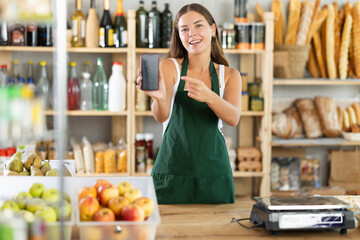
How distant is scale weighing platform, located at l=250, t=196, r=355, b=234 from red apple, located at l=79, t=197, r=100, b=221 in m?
0.53

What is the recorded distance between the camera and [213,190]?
2.24 metres

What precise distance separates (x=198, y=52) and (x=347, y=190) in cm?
245

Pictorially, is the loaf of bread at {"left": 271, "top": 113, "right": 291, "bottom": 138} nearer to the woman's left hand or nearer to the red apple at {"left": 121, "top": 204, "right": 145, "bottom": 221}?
the woman's left hand

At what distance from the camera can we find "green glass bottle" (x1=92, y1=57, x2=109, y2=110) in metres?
3.86

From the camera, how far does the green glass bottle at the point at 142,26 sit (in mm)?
3844

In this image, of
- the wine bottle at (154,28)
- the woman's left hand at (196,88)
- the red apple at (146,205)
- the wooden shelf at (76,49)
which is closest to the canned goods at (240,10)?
the wine bottle at (154,28)

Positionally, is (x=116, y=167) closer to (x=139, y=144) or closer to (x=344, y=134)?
(x=139, y=144)

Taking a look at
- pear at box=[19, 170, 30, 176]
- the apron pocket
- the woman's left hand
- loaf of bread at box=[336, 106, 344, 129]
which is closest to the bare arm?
the woman's left hand

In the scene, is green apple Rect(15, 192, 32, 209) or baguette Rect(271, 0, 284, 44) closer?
green apple Rect(15, 192, 32, 209)

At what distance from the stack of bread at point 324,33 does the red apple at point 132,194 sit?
2772mm

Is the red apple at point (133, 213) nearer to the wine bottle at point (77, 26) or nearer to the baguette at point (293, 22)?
the wine bottle at point (77, 26)

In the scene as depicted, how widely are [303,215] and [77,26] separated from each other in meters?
2.76

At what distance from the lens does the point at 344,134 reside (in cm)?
401

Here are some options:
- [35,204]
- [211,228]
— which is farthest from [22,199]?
[211,228]
